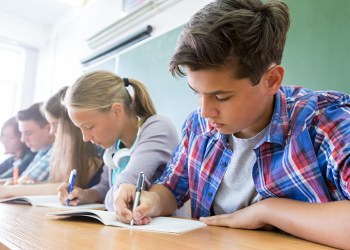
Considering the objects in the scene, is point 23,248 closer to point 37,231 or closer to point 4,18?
point 37,231

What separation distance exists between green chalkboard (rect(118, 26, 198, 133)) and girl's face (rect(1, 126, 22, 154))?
994 mm

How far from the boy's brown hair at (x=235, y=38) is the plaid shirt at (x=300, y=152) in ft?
0.39

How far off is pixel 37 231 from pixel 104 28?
6.66 feet

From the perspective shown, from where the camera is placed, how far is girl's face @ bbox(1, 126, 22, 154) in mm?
2381

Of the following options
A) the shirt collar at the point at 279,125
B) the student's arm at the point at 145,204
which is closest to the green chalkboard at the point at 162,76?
the student's arm at the point at 145,204

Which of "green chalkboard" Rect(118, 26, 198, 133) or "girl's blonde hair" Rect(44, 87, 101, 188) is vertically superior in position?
"green chalkboard" Rect(118, 26, 198, 133)

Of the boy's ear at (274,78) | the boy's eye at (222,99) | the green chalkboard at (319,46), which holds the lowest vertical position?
the boy's eye at (222,99)

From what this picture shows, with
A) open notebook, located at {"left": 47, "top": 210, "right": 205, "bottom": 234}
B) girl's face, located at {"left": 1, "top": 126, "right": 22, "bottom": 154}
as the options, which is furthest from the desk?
girl's face, located at {"left": 1, "top": 126, "right": 22, "bottom": 154}

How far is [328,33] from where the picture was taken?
3.46 ft

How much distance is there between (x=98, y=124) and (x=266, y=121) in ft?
2.17

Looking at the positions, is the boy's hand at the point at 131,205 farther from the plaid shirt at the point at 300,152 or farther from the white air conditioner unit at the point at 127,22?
the white air conditioner unit at the point at 127,22

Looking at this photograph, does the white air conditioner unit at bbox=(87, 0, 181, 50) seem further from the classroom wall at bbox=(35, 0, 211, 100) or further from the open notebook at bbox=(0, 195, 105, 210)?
the open notebook at bbox=(0, 195, 105, 210)

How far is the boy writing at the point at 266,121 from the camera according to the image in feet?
1.95

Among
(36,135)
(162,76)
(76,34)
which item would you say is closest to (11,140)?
(36,135)
